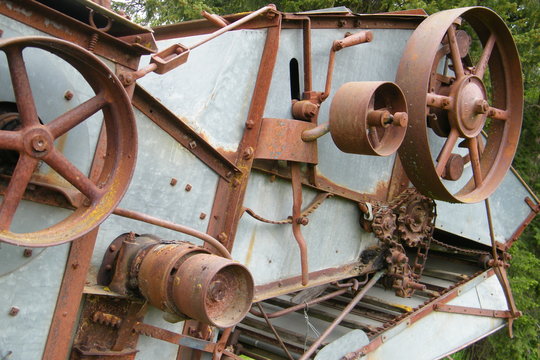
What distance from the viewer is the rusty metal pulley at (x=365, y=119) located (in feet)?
9.75

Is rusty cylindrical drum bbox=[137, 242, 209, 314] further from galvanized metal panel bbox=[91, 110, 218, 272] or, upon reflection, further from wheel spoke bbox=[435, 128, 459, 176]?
wheel spoke bbox=[435, 128, 459, 176]

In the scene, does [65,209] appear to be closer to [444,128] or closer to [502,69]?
[444,128]

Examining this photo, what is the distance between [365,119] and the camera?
294 centimetres

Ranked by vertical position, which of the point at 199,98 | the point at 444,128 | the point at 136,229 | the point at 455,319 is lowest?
the point at 455,319

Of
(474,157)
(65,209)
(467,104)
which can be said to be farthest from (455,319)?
(65,209)

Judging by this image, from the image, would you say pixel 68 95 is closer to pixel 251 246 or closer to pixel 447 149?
pixel 251 246

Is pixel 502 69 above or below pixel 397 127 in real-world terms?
above

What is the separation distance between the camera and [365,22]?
392 cm

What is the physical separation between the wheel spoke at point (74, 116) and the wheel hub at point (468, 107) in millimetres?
2630

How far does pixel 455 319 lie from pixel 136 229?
3.11 metres

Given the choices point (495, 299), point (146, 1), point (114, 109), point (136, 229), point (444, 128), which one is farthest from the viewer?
point (146, 1)

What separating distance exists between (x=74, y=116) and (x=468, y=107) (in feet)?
9.42

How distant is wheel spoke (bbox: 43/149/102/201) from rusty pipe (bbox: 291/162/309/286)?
1458 mm

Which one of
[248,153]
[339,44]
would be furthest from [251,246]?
[339,44]
